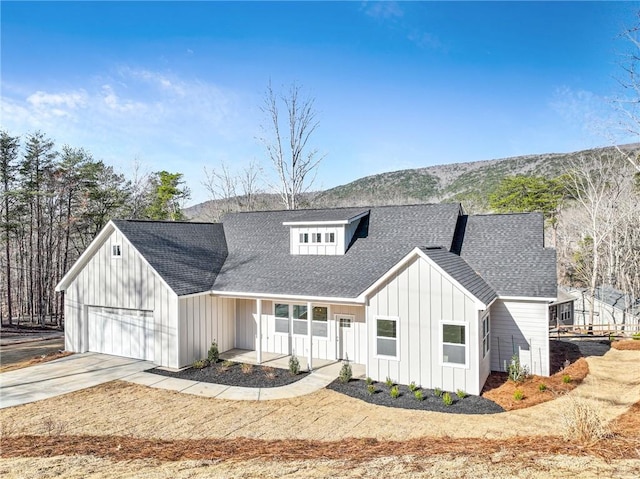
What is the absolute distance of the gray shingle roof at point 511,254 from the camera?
40.7ft

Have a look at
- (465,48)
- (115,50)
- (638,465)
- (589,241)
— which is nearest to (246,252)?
(115,50)

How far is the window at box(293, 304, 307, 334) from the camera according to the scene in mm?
14344

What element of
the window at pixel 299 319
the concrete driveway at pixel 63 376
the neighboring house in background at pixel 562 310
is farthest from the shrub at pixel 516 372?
the neighboring house in background at pixel 562 310

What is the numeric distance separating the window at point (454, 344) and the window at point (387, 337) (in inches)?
57.0

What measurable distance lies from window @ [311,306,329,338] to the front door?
552 mm

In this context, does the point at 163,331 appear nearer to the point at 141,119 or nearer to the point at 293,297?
the point at 293,297

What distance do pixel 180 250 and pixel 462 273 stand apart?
11.3 metres

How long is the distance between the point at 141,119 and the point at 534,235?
2502cm

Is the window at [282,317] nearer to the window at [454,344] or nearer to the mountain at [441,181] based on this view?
the window at [454,344]

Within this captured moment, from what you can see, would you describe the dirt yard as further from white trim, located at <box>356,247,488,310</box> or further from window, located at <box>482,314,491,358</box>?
white trim, located at <box>356,247,488,310</box>

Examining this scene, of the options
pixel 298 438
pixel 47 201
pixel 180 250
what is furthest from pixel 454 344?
pixel 47 201

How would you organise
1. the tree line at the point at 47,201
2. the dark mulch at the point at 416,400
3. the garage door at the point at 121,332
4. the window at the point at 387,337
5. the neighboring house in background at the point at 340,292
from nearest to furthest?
the dark mulch at the point at 416,400, the neighboring house in background at the point at 340,292, the window at the point at 387,337, the garage door at the point at 121,332, the tree line at the point at 47,201

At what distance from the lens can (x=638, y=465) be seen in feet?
16.7

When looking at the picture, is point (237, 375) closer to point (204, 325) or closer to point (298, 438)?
point (204, 325)
